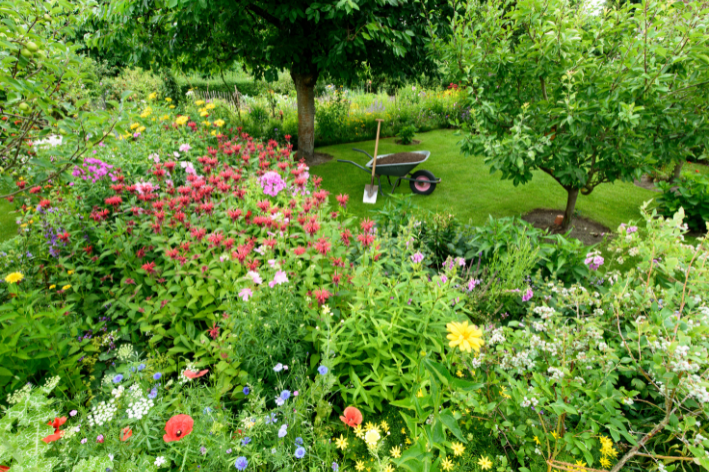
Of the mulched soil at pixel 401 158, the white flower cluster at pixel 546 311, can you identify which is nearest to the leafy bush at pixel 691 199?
the mulched soil at pixel 401 158

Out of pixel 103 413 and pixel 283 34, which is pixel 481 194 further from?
pixel 103 413

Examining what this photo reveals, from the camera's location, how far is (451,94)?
41.5 feet

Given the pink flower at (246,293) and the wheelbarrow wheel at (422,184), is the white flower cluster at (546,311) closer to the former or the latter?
the pink flower at (246,293)

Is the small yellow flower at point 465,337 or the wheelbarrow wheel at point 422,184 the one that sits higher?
the small yellow flower at point 465,337

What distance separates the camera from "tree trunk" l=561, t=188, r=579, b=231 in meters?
4.48

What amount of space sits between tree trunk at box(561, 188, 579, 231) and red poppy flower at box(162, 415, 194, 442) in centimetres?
460

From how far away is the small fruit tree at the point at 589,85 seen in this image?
307 centimetres

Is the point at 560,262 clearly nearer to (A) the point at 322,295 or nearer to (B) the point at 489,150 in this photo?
(B) the point at 489,150

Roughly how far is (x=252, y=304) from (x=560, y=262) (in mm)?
2430

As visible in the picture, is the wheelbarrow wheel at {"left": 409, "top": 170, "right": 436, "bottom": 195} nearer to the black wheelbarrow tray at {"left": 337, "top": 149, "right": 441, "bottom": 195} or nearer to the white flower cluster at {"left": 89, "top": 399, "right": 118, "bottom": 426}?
the black wheelbarrow tray at {"left": 337, "top": 149, "right": 441, "bottom": 195}

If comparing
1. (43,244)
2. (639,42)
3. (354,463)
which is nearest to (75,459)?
(354,463)

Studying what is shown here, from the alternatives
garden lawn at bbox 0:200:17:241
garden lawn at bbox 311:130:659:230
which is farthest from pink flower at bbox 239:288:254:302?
garden lawn at bbox 0:200:17:241

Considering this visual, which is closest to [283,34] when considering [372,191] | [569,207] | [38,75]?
[372,191]

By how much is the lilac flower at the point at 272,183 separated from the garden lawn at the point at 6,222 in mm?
3863
